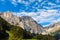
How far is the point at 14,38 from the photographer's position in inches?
2643

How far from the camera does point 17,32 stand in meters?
69.2

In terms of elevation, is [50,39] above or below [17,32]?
below

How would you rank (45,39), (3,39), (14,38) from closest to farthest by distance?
(14,38) < (3,39) < (45,39)

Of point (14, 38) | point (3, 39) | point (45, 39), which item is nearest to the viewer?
point (14, 38)

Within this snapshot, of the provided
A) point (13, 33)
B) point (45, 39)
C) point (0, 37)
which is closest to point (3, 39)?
point (0, 37)

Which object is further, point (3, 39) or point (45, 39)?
point (45, 39)

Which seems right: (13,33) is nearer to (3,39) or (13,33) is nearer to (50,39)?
(3,39)

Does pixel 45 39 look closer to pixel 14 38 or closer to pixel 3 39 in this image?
pixel 3 39

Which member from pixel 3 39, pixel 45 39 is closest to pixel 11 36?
pixel 3 39

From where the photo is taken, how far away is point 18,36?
6725 cm

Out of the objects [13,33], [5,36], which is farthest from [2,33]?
[13,33]

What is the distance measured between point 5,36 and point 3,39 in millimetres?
4808

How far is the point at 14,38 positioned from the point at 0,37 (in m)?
79.1

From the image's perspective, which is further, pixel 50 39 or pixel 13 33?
pixel 50 39
